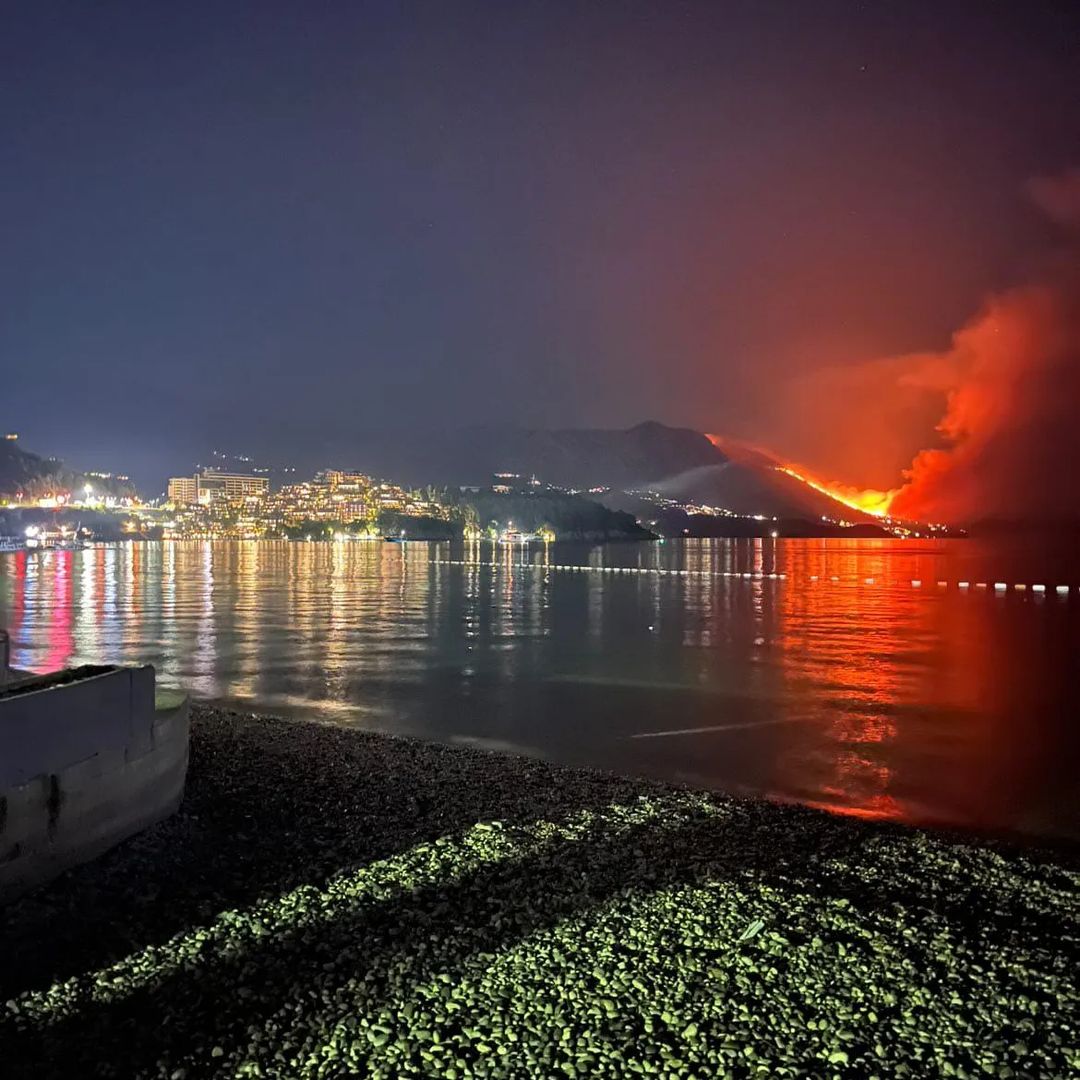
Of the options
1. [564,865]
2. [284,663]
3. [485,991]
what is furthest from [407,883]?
[284,663]

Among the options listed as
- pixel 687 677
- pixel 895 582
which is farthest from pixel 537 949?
pixel 895 582

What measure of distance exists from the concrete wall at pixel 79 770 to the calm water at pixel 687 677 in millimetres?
6303

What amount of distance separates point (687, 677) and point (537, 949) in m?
15.2

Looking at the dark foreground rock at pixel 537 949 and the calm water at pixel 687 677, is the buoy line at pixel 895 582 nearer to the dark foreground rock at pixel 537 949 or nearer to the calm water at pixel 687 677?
the calm water at pixel 687 677

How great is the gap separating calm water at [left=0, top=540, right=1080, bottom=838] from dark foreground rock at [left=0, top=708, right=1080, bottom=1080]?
3.37 metres

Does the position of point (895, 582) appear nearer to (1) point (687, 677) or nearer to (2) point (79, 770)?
(1) point (687, 677)

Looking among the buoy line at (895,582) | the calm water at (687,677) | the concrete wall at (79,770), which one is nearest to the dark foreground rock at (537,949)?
the concrete wall at (79,770)

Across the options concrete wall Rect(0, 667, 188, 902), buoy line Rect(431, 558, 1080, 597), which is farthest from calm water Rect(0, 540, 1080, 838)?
buoy line Rect(431, 558, 1080, 597)

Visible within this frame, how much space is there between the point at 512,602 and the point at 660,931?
Result: 124 ft

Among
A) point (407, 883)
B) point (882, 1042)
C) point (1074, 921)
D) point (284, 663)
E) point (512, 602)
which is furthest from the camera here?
point (512, 602)

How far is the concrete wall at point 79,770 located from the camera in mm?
6516

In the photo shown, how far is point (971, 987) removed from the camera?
5.54 meters

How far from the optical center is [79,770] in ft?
23.3

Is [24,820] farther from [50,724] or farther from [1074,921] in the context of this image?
[1074,921]
